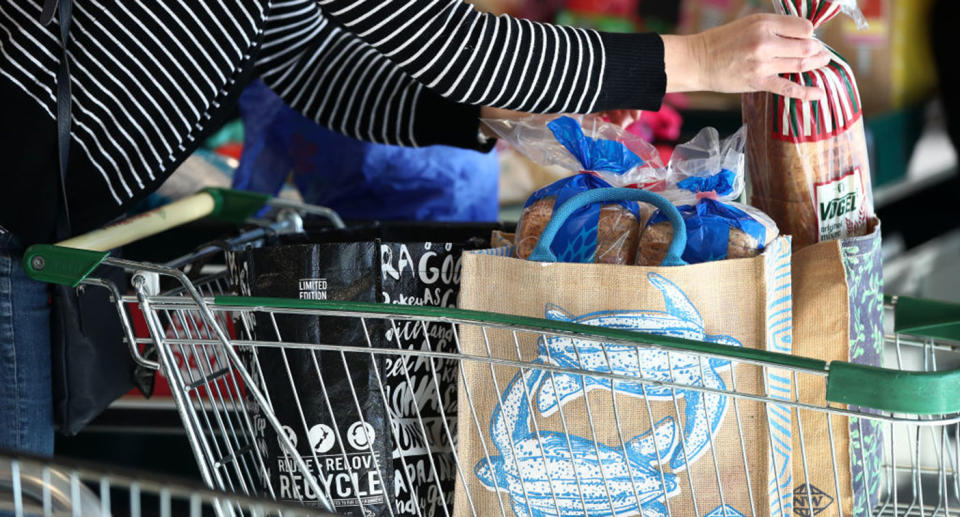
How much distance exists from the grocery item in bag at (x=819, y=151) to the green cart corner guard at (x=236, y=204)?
0.99 meters

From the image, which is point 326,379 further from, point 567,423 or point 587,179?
point 587,179

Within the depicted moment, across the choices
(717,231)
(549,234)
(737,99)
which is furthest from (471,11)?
(737,99)

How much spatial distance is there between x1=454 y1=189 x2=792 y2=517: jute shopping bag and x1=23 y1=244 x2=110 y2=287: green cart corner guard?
0.49m

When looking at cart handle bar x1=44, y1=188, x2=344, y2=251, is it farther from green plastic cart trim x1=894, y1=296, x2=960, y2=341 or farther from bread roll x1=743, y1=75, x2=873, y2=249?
green plastic cart trim x1=894, y1=296, x2=960, y2=341

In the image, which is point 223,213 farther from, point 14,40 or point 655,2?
point 655,2

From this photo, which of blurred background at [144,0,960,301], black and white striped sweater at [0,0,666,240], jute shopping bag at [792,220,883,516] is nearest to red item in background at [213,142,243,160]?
blurred background at [144,0,960,301]

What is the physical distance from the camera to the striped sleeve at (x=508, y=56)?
4.32ft

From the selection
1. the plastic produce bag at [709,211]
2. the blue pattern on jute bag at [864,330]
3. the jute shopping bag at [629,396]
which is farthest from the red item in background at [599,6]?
the jute shopping bag at [629,396]

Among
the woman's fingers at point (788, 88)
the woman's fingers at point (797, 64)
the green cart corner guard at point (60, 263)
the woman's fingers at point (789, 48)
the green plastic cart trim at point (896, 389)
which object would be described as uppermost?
the woman's fingers at point (789, 48)

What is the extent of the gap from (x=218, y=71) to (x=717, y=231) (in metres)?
0.77

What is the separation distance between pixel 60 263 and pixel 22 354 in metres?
0.22

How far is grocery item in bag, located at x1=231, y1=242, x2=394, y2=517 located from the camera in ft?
4.38

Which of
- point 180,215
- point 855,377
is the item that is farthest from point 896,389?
point 180,215

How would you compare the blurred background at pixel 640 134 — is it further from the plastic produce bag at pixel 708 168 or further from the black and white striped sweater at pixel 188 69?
the plastic produce bag at pixel 708 168
